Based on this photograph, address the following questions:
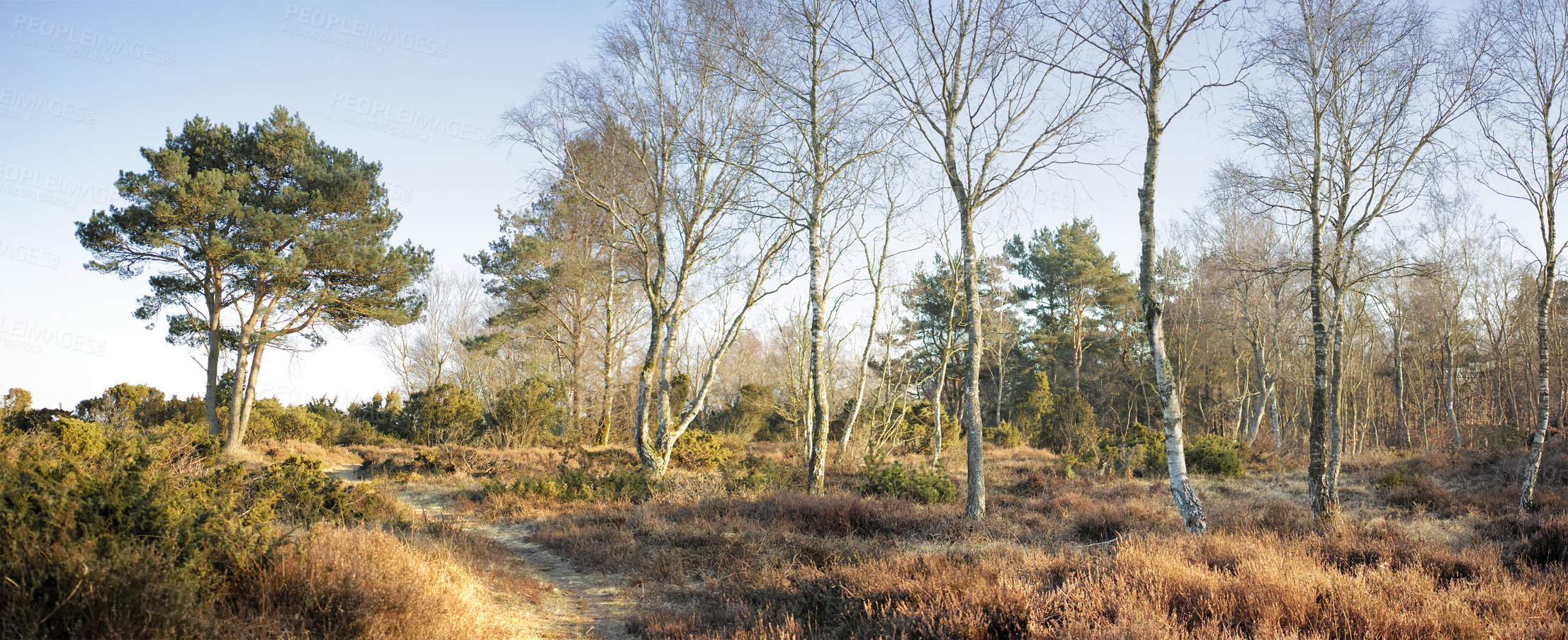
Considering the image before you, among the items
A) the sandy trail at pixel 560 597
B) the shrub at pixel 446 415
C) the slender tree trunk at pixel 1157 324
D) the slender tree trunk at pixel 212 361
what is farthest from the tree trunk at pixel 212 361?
the slender tree trunk at pixel 1157 324

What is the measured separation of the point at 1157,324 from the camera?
7.79m

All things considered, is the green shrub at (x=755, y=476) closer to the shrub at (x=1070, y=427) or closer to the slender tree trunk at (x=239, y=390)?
the shrub at (x=1070, y=427)

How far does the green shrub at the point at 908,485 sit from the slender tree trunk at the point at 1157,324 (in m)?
3.98

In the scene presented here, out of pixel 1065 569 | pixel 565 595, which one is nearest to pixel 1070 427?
pixel 1065 569

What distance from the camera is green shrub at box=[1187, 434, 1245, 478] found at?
16.4 m

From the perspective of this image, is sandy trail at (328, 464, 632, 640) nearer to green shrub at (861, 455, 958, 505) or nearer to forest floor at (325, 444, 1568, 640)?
forest floor at (325, 444, 1568, 640)

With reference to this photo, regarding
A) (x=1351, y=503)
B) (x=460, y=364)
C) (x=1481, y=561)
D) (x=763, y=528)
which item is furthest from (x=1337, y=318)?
(x=460, y=364)

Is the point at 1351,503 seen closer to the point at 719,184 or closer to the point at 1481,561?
the point at 1481,561

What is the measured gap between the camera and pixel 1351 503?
40.1 feet

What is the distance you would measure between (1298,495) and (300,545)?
1612 cm

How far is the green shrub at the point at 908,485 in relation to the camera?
439 inches

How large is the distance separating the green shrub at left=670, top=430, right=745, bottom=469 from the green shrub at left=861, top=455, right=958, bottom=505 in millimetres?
4299

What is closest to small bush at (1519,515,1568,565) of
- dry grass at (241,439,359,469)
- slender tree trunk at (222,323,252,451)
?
dry grass at (241,439,359,469)

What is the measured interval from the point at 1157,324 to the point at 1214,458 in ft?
37.1
